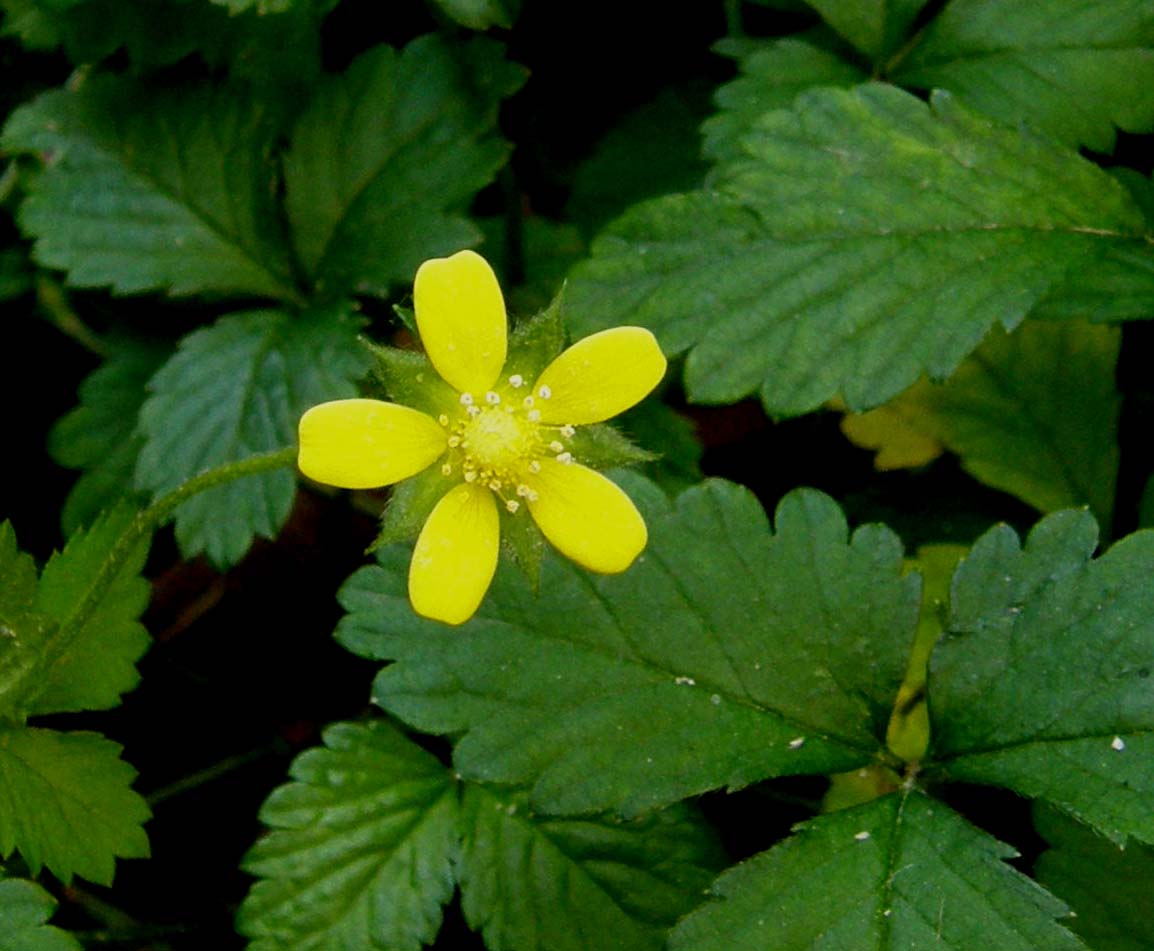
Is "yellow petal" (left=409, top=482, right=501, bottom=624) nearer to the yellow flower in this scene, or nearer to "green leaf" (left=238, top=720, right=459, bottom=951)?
the yellow flower

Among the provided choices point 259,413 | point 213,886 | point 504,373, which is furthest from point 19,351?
point 504,373

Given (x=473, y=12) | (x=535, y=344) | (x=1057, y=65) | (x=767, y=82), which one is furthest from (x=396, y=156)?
(x=1057, y=65)

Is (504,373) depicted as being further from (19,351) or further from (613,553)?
(19,351)

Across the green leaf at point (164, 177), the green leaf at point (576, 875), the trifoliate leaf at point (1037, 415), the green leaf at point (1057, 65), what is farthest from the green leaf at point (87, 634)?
the green leaf at point (1057, 65)

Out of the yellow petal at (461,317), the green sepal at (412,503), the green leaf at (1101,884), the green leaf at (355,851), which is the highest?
the yellow petal at (461,317)

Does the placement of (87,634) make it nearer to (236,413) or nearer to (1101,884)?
(236,413)

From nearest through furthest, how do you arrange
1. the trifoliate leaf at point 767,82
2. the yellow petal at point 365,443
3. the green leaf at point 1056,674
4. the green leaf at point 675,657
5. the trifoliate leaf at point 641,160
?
the yellow petal at point 365,443
the green leaf at point 1056,674
the green leaf at point 675,657
the trifoliate leaf at point 767,82
the trifoliate leaf at point 641,160

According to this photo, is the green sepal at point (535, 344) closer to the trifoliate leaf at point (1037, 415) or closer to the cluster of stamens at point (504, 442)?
the cluster of stamens at point (504, 442)

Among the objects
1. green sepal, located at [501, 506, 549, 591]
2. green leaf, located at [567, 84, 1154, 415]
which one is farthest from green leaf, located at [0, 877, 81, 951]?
green leaf, located at [567, 84, 1154, 415]
